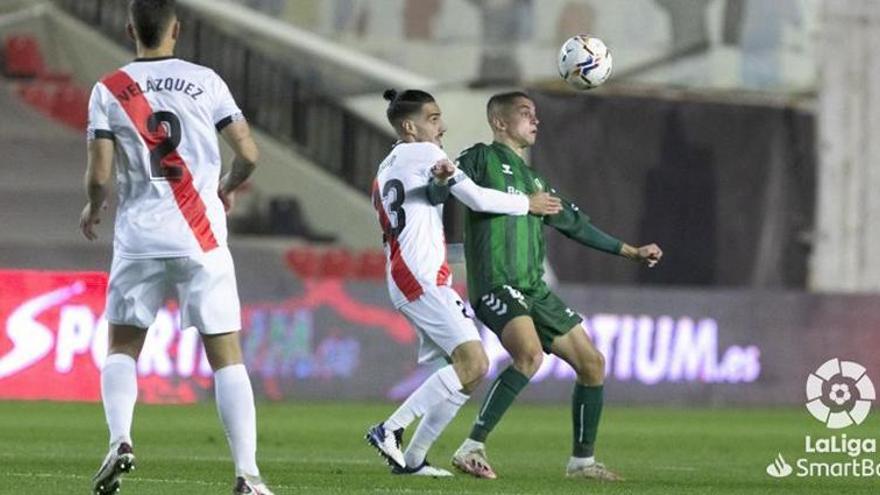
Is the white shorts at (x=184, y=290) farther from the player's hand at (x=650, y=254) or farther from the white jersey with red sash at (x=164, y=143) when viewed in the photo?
the player's hand at (x=650, y=254)

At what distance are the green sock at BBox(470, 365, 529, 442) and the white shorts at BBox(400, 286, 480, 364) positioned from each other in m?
0.28

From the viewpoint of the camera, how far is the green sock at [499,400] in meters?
10.7

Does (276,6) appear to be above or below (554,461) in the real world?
above

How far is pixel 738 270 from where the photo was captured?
80.7ft

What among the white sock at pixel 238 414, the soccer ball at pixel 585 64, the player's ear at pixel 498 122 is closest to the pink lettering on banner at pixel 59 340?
the soccer ball at pixel 585 64

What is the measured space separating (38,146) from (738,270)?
7832mm

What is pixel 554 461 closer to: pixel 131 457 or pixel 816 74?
pixel 131 457

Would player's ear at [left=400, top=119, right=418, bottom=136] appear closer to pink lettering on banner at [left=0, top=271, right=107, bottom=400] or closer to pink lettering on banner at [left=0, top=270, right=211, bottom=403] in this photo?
→ pink lettering on banner at [left=0, top=270, right=211, bottom=403]

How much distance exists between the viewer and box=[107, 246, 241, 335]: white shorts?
834 cm

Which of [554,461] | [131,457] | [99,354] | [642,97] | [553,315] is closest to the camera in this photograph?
[131,457]

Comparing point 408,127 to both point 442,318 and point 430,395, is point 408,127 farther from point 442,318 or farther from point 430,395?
point 430,395

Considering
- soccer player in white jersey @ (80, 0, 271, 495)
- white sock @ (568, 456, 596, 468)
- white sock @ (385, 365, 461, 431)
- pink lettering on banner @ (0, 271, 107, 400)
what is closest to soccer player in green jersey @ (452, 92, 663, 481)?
white sock @ (568, 456, 596, 468)

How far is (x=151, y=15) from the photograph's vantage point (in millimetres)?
8336

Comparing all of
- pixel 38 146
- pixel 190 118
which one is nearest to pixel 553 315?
pixel 190 118
